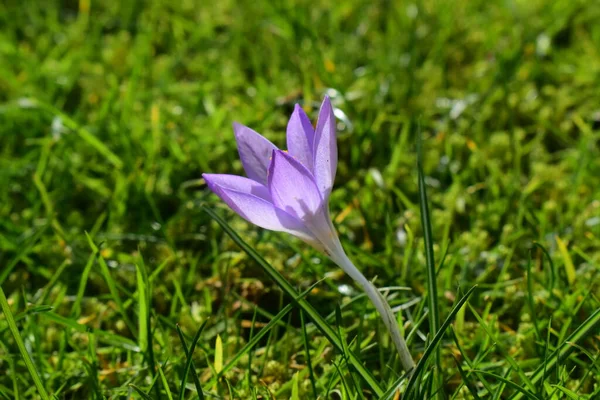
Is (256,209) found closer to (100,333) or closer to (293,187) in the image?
(293,187)

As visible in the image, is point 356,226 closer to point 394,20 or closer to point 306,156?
point 306,156

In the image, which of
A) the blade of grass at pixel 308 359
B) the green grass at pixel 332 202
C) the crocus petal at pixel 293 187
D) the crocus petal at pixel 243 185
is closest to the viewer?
the crocus petal at pixel 293 187

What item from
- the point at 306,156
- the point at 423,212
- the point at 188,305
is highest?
the point at 306,156

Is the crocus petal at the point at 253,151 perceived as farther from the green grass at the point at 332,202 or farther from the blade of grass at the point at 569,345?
the blade of grass at the point at 569,345

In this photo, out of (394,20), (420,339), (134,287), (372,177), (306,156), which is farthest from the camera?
(394,20)

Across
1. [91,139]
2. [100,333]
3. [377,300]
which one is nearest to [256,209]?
[377,300]

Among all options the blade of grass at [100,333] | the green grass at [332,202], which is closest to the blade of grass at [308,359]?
the green grass at [332,202]

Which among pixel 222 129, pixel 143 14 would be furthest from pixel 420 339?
pixel 143 14
